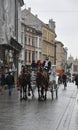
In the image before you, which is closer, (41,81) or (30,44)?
(41,81)

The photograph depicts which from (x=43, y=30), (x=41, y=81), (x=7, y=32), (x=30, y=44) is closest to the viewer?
(x=41, y=81)

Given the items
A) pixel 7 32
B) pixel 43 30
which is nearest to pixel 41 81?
pixel 7 32

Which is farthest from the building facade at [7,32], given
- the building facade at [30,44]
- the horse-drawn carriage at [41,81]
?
the building facade at [30,44]

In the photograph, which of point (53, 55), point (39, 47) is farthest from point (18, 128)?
point (53, 55)

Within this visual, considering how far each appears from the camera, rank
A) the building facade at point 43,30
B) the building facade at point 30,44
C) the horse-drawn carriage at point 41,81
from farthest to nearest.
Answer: the building facade at point 43,30, the building facade at point 30,44, the horse-drawn carriage at point 41,81

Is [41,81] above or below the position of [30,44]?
below

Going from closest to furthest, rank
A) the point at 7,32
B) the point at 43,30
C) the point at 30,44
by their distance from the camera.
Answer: the point at 7,32 < the point at 30,44 < the point at 43,30

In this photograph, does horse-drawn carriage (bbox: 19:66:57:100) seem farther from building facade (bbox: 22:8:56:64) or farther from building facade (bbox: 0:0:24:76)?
building facade (bbox: 22:8:56:64)

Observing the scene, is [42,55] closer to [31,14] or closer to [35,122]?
[31,14]

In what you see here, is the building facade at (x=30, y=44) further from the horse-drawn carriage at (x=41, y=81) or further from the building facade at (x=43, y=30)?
the horse-drawn carriage at (x=41, y=81)

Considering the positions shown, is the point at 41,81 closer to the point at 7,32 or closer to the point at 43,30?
the point at 7,32

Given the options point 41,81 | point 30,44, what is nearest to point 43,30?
point 30,44

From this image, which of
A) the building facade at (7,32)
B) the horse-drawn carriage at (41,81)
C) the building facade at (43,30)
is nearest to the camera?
the horse-drawn carriage at (41,81)

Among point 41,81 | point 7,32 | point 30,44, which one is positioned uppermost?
point 30,44
